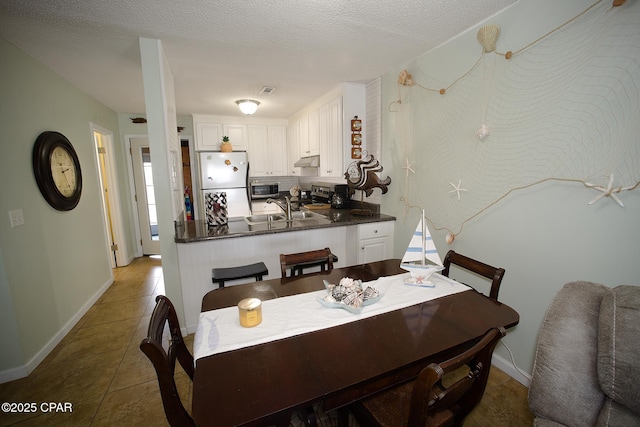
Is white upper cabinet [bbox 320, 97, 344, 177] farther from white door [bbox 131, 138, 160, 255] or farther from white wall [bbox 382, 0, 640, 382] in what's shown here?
white door [bbox 131, 138, 160, 255]

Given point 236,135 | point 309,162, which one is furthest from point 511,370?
point 236,135

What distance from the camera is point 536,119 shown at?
5.40ft

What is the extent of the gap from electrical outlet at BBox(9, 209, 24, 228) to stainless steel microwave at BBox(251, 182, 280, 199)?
302cm

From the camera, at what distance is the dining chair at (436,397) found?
803mm

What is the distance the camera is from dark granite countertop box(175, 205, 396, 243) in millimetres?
2258

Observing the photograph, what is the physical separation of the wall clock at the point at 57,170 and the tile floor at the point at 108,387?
49.6 inches

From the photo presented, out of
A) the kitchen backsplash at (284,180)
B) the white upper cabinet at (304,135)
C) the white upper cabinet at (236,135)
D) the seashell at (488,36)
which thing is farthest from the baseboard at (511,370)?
the white upper cabinet at (236,135)

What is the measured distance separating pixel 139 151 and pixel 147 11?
3388mm

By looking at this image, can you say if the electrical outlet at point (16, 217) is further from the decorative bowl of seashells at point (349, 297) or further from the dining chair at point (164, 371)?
the decorative bowl of seashells at point (349, 297)

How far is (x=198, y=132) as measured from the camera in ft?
14.7

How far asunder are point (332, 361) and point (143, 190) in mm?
4806

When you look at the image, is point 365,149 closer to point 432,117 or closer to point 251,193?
point 432,117

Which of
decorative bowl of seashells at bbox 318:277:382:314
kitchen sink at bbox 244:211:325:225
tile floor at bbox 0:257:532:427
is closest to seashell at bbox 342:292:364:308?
decorative bowl of seashells at bbox 318:277:382:314

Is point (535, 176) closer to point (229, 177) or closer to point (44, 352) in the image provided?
point (44, 352)
